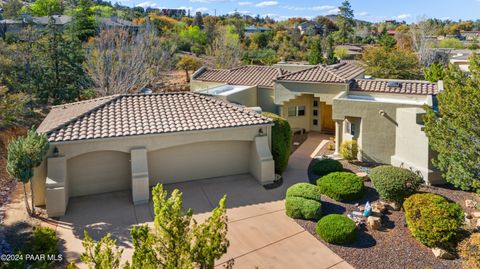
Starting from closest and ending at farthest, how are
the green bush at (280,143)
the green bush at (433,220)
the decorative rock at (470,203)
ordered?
the green bush at (433,220) → the decorative rock at (470,203) → the green bush at (280,143)

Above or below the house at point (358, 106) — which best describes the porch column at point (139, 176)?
below

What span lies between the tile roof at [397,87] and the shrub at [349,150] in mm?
4301

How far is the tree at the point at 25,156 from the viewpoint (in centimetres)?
1391

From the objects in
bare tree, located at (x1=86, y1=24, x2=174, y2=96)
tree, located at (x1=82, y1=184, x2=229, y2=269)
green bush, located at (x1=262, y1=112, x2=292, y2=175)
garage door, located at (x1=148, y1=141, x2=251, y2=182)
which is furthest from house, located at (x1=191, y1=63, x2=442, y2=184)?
tree, located at (x1=82, y1=184, x2=229, y2=269)

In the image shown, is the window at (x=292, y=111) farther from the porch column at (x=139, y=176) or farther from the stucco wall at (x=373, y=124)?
the porch column at (x=139, y=176)

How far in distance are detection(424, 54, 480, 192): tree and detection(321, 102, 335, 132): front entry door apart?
13.8 metres

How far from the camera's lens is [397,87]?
2341cm

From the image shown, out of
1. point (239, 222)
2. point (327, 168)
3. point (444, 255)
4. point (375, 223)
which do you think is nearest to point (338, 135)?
point (327, 168)

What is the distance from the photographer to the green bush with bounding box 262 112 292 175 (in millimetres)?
19391

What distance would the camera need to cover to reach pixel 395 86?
23438mm

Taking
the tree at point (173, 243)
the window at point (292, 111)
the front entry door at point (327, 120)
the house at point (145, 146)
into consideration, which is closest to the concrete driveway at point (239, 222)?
the house at point (145, 146)

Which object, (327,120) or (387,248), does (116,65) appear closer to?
(327,120)

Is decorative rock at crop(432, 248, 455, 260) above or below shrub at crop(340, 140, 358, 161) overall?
below

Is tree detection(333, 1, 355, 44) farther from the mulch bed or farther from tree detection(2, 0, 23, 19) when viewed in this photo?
the mulch bed
